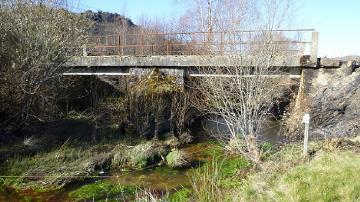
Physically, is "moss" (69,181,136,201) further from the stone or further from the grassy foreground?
the stone

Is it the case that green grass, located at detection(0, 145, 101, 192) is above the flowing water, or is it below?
above

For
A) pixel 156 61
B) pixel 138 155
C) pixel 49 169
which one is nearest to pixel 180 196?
pixel 138 155

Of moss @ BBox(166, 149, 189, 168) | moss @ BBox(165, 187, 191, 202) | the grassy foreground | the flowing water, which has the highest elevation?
the grassy foreground

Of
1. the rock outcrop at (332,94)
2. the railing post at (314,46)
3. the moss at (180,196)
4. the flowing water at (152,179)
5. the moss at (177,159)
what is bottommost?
the flowing water at (152,179)

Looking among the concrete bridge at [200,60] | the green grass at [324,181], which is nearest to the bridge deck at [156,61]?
the concrete bridge at [200,60]

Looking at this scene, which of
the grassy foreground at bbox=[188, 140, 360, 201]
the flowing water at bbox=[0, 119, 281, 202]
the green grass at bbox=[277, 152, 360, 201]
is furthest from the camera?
the flowing water at bbox=[0, 119, 281, 202]

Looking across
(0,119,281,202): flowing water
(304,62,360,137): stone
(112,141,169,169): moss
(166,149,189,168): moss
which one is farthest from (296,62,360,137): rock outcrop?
(112,141,169,169): moss

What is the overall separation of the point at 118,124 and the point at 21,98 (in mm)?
4004

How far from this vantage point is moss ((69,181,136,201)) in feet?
30.9

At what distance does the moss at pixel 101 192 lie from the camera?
9406 mm

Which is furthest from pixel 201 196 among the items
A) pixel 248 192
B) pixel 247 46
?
pixel 247 46

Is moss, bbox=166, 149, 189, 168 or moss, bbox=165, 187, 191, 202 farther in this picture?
moss, bbox=166, 149, 189, 168

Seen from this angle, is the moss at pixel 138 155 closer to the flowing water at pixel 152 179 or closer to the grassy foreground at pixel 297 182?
the flowing water at pixel 152 179

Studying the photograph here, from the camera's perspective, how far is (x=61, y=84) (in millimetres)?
16078
